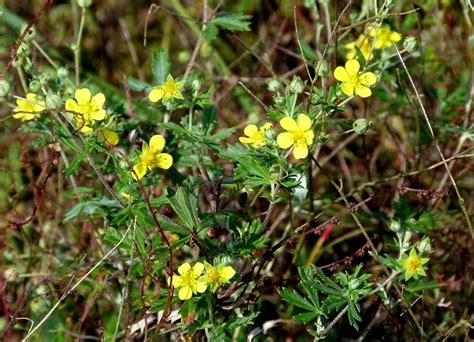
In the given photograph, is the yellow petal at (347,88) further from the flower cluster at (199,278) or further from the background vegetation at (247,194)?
the flower cluster at (199,278)

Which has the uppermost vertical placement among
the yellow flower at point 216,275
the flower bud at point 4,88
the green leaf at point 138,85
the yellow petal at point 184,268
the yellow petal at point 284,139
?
the flower bud at point 4,88

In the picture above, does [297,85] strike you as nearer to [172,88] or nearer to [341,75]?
[341,75]

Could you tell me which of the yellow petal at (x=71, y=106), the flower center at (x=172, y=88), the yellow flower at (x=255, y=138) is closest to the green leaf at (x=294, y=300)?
the yellow flower at (x=255, y=138)

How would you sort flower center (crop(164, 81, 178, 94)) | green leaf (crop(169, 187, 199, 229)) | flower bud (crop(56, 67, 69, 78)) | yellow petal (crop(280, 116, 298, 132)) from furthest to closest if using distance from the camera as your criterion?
flower bud (crop(56, 67, 69, 78)) < flower center (crop(164, 81, 178, 94)) < green leaf (crop(169, 187, 199, 229)) < yellow petal (crop(280, 116, 298, 132))

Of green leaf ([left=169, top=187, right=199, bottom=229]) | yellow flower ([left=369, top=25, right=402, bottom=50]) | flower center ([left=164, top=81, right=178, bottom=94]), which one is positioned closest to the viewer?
green leaf ([left=169, top=187, right=199, bottom=229])

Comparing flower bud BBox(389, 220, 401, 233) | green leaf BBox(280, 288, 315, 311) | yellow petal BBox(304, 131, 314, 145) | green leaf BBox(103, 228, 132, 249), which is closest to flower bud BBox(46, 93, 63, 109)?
green leaf BBox(103, 228, 132, 249)

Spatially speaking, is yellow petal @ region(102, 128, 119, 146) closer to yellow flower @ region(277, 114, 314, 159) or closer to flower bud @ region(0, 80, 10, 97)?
flower bud @ region(0, 80, 10, 97)

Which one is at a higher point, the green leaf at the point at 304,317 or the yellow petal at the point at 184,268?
the yellow petal at the point at 184,268

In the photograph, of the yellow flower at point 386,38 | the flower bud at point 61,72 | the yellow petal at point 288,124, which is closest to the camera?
the yellow petal at point 288,124
